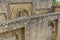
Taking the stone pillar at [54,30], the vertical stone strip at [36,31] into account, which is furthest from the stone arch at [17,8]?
the vertical stone strip at [36,31]

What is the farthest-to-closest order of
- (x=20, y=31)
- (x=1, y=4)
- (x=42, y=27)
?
(x=1, y=4), (x=42, y=27), (x=20, y=31)

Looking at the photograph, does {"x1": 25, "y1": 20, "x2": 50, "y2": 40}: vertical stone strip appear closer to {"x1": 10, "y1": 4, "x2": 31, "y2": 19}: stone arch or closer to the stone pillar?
the stone pillar

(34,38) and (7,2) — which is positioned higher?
(7,2)

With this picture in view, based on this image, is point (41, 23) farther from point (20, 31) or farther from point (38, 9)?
point (38, 9)

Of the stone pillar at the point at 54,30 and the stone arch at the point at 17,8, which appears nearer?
the stone pillar at the point at 54,30

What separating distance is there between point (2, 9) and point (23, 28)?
309 cm

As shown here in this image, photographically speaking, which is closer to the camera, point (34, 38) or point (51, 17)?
point (34, 38)

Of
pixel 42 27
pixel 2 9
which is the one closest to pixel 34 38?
pixel 42 27

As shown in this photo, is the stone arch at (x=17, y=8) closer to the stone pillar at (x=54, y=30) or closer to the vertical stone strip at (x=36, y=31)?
the stone pillar at (x=54, y=30)

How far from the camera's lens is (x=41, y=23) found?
4297 millimetres

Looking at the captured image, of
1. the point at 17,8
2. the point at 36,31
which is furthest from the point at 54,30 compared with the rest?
the point at 17,8

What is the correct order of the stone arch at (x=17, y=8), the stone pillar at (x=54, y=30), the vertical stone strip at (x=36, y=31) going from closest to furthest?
Answer: the vertical stone strip at (x=36, y=31) → the stone pillar at (x=54, y=30) → the stone arch at (x=17, y=8)

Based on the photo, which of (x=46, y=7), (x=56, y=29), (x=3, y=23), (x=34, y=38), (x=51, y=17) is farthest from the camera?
(x=46, y=7)

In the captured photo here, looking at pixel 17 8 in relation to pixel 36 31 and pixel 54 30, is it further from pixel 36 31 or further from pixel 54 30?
pixel 36 31
